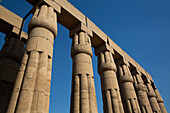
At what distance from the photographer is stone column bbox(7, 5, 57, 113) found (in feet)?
18.8

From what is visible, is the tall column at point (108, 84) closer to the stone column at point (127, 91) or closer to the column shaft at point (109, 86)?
the column shaft at point (109, 86)

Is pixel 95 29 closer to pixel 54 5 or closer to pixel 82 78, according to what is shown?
pixel 54 5

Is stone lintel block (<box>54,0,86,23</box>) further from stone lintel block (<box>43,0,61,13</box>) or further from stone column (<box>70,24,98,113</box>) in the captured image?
stone column (<box>70,24,98,113</box>)

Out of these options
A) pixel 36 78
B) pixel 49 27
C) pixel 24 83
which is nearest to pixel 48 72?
pixel 36 78

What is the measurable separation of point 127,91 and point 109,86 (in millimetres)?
3839

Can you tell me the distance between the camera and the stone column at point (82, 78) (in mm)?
8852

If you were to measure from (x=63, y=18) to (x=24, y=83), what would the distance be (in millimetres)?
8773

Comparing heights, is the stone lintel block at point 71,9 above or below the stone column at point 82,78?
above

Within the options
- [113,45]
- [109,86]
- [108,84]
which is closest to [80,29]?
[108,84]

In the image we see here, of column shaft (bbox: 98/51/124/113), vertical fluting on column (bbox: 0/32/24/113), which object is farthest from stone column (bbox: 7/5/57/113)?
column shaft (bbox: 98/51/124/113)

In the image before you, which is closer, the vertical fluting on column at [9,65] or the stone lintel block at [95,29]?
the vertical fluting on column at [9,65]

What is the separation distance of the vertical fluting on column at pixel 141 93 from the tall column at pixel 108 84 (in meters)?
6.27

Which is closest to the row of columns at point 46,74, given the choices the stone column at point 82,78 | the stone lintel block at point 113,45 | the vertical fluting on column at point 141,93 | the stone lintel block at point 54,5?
the stone column at point 82,78

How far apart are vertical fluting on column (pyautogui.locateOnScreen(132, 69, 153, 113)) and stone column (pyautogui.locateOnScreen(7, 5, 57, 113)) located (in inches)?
542
